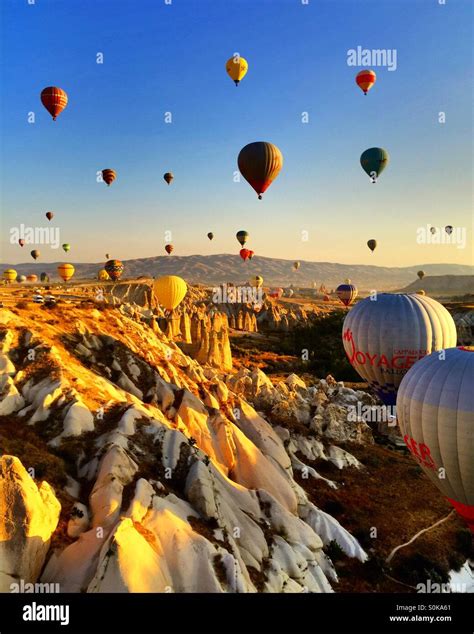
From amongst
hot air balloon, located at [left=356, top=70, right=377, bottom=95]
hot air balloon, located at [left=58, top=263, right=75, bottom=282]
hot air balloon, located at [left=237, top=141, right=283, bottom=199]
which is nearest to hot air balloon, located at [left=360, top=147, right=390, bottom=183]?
hot air balloon, located at [left=356, top=70, right=377, bottom=95]

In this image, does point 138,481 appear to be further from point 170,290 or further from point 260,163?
point 170,290

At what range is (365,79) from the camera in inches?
2197

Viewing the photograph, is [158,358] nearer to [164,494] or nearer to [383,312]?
[164,494]

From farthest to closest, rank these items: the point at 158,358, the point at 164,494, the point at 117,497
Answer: the point at 158,358
the point at 164,494
the point at 117,497

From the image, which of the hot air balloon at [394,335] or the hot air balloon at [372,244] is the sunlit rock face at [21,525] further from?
the hot air balloon at [372,244]

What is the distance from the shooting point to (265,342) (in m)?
109

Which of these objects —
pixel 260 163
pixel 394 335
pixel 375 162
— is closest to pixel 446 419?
pixel 394 335

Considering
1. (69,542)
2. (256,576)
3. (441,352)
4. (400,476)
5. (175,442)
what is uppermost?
(441,352)

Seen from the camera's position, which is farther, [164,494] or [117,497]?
[164,494]

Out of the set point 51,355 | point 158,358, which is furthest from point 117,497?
point 158,358

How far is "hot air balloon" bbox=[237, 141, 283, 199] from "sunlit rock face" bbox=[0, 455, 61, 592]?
40.3m

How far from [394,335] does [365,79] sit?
36.5 meters
